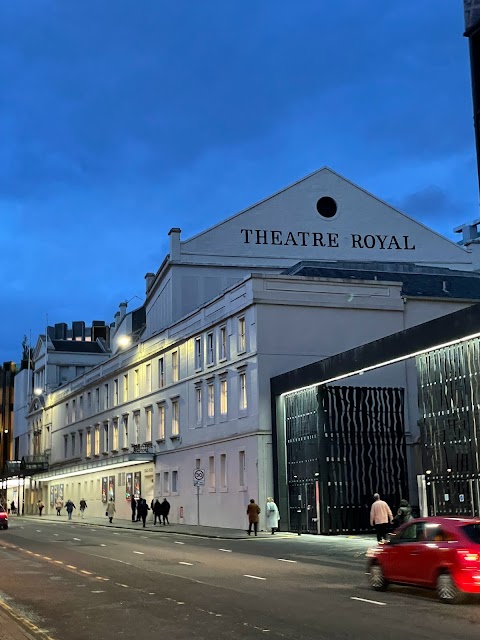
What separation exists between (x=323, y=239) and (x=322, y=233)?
0.40 meters

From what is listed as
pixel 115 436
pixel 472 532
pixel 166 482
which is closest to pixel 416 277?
pixel 166 482

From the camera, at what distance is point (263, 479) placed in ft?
134

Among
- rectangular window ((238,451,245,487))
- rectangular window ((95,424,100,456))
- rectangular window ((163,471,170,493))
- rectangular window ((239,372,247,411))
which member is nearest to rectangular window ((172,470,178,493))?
rectangular window ((163,471,170,493))

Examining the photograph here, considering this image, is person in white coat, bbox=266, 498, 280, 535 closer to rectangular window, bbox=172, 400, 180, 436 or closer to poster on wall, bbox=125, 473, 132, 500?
rectangular window, bbox=172, 400, 180, 436

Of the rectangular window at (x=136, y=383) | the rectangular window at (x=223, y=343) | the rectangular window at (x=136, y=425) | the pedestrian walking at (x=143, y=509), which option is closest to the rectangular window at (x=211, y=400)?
the rectangular window at (x=223, y=343)

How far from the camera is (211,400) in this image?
4812 cm

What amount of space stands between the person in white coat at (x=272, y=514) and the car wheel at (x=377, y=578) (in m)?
21.0

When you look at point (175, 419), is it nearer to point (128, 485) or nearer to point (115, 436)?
point (128, 485)

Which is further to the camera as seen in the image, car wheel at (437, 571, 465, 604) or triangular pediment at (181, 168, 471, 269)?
triangular pediment at (181, 168, 471, 269)

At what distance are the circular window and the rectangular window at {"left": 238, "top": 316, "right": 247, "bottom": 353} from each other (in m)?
17.8

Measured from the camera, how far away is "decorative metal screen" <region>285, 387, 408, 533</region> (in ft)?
119

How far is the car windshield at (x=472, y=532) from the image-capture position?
1444cm

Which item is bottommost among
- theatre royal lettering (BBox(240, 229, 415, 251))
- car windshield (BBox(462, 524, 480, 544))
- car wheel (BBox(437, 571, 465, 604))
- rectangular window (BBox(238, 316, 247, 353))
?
car wheel (BBox(437, 571, 465, 604))

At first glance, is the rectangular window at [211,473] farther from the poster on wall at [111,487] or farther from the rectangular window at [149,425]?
the poster on wall at [111,487]
